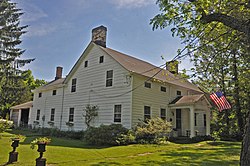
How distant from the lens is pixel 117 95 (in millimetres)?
16984

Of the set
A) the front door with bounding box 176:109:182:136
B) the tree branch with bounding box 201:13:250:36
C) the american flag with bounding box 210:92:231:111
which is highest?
the tree branch with bounding box 201:13:250:36

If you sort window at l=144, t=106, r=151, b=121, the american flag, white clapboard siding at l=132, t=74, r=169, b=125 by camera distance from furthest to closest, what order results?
window at l=144, t=106, r=151, b=121 → white clapboard siding at l=132, t=74, r=169, b=125 → the american flag

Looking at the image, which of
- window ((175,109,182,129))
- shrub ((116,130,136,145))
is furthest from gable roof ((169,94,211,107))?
shrub ((116,130,136,145))

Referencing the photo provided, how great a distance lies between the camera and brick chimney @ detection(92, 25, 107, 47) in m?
20.0

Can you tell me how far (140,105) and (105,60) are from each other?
5.05 metres

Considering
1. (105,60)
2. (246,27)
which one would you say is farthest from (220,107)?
(246,27)

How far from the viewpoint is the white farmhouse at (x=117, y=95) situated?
54.2 feet

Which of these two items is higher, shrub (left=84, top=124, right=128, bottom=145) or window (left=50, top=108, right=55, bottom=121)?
window (left=50, top=108, right=55, bottom=121)

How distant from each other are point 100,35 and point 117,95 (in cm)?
636

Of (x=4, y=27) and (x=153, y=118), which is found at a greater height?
(x=4, y=27)

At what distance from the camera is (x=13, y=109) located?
109ft

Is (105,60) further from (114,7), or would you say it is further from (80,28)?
(114,7)

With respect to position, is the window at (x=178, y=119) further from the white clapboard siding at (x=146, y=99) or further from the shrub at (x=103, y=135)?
the shrub at (x=103, y=135)

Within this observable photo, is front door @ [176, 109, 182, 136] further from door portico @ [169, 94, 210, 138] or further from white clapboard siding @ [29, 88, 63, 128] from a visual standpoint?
white clapboard siding @ [29, 88, 63, 128]
